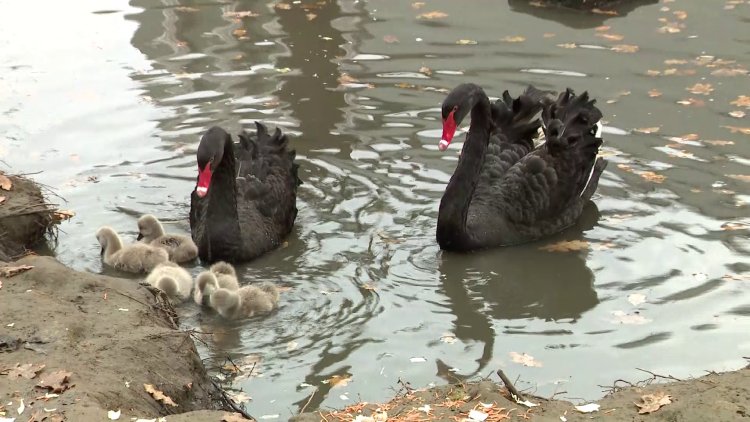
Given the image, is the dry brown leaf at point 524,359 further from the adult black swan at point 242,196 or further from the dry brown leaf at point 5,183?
the dry brown leaf at point 5,183

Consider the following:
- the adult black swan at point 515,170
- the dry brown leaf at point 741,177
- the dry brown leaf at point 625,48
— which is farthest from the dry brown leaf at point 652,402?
the dry brown leaf at point 625,48

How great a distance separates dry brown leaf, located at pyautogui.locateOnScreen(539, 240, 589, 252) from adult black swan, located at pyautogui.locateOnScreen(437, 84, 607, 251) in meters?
0.14

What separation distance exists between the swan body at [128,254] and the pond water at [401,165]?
0.67 ft

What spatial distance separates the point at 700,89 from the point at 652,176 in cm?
233

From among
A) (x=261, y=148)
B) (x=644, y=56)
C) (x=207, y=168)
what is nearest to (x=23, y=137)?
(x=261, y=148)

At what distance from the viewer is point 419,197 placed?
27.1 feet

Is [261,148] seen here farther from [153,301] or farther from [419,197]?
[153,301]

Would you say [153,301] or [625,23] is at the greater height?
[625,23]

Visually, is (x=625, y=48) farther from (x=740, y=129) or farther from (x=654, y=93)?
(x=740, y=129)

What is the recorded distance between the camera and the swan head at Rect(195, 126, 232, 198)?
268 inches

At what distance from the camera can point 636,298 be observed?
664cm

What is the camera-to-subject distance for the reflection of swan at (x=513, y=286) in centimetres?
651

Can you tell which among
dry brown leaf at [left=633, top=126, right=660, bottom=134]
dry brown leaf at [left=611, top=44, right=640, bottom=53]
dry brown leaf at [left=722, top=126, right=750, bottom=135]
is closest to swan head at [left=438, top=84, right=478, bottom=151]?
dry brown leaf at [left=633, top=126, right=660, bottom=134]

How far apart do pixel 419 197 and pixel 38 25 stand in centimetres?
725
